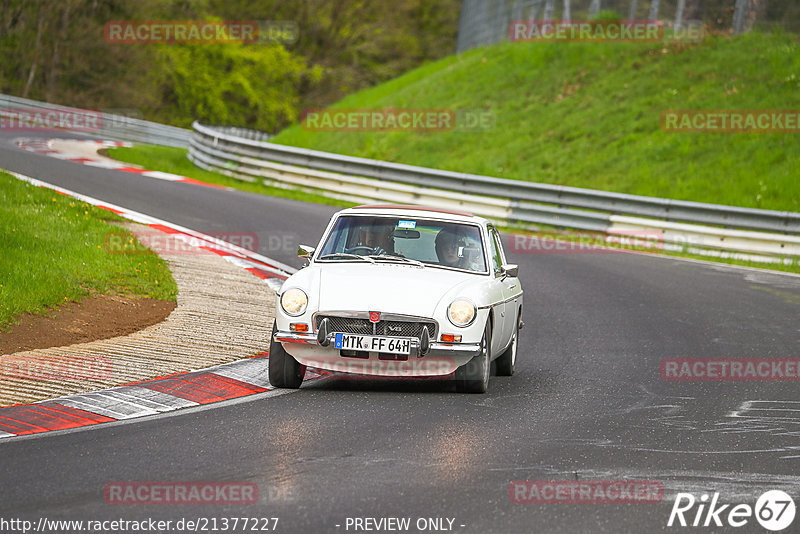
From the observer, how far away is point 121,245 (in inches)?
530

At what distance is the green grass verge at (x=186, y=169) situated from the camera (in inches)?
968

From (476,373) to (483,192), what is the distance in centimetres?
1457

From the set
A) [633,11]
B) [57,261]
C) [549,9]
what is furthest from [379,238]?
[549,9]

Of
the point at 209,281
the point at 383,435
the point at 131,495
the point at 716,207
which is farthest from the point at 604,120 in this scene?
the point at 131,495

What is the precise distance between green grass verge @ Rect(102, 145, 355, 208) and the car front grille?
597 inches

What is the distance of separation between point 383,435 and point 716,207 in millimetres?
14150

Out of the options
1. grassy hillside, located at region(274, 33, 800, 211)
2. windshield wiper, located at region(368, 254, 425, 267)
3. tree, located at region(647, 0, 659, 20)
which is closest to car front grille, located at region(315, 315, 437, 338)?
windshield wiper, located at region(368, 254, 425, 267)

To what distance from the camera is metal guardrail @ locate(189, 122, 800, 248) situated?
19453 mm

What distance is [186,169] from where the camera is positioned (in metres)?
29.1

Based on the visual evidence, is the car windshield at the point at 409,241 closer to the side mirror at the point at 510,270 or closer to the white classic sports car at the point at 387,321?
the white classic sports car at the point at 387,321

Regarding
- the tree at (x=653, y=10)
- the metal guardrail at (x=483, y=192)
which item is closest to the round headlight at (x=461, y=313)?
the metal guardrail at (x=483, y=192)

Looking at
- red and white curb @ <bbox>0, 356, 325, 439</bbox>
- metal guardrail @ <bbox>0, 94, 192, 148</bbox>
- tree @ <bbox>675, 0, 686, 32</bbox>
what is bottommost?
red and white curb @ <bbox>0, 356, 325, 439</bbox>

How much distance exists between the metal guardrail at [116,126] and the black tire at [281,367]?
29.8 metres

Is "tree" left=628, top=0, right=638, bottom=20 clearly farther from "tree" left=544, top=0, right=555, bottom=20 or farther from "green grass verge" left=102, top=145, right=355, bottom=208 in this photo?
"green grass verge" left=102, top=145, right=355, bottom=208
